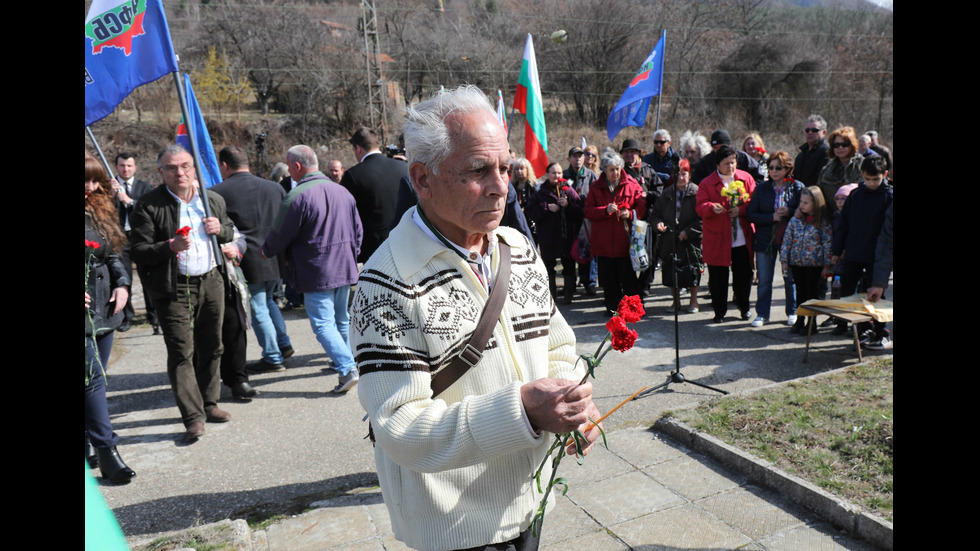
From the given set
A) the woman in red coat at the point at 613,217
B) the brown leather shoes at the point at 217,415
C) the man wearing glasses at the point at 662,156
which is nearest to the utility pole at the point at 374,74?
the man wearing glasses at the point at 662,156

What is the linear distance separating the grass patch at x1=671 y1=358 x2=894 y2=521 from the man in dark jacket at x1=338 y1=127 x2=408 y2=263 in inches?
139

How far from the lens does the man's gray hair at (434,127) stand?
1810 mm

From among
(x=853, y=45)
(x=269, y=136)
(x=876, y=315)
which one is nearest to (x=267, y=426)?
(x=876, y=315)

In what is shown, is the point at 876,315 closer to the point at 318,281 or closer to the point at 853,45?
the point at 318,281

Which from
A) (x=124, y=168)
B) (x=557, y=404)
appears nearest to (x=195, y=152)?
(x=557, y=404)

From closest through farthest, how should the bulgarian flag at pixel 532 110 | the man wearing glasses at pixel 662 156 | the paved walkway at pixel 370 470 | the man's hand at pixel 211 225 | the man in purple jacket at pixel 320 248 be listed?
1. the paved walkway at pixel 370 470
2. the man's hand at pixel 211 225
3. the man in purple jacket at pixel 320 248
4. the bulgarian flag at pixel 532 110
5. the man wearing glasses at pixel 662 156

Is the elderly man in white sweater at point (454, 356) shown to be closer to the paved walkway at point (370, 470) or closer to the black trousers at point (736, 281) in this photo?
the paved walkway at point (370, 470)

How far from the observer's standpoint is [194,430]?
5102 millimetres

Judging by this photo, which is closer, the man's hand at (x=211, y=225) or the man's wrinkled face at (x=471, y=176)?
the man's wrinkled face at (x=471, y=176)

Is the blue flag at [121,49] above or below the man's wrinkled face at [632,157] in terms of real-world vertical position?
above

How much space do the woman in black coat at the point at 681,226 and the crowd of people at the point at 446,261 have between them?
3 cm

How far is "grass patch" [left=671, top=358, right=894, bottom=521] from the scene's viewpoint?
148 inches

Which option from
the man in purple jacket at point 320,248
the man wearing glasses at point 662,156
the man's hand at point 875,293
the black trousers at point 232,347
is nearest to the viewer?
the black trousers at point 232,347

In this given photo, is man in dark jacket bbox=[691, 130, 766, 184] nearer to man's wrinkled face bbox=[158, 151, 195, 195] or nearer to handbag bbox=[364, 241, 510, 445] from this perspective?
man's wrinkled face bbox=[158, 151, 195, 195]
